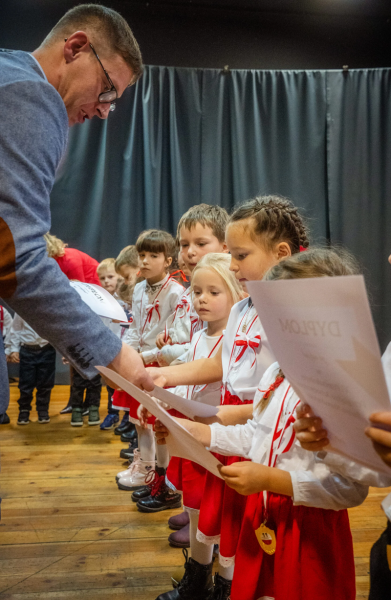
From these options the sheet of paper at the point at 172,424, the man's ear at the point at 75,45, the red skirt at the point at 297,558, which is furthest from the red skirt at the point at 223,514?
the man's ear at the point at 75,45

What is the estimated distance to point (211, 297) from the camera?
5.48 feet

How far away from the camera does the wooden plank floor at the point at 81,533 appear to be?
167 cm

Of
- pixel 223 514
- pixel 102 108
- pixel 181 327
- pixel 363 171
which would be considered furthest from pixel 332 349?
pixel 363 171

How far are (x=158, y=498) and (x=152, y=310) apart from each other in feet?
3.14

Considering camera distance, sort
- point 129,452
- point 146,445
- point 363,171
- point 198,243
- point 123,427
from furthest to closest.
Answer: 1. point 363,171
2. point 123,427
3. point 129,452
4. point 146,445
5. point 198,243

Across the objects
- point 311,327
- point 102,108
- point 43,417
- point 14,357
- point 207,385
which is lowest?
point 43,417

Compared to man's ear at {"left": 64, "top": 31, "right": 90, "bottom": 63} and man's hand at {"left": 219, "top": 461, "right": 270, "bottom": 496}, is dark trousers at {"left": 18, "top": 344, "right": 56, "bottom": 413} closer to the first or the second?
man's ear at {"left": 64, "top": 31, "right": 90, "bottom": 63}

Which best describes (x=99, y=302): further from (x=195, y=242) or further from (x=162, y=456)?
(x=162, y=456)

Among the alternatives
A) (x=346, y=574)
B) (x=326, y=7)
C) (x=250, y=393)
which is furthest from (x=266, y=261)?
(x=326, y=7)

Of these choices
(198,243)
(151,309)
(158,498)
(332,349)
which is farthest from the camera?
(151,309)

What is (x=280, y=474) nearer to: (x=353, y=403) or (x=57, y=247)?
(x=353, y=403)

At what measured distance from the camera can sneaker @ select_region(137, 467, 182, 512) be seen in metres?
2.26

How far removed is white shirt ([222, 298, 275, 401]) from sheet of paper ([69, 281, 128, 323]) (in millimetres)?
334

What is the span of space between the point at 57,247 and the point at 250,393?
3.18 m
